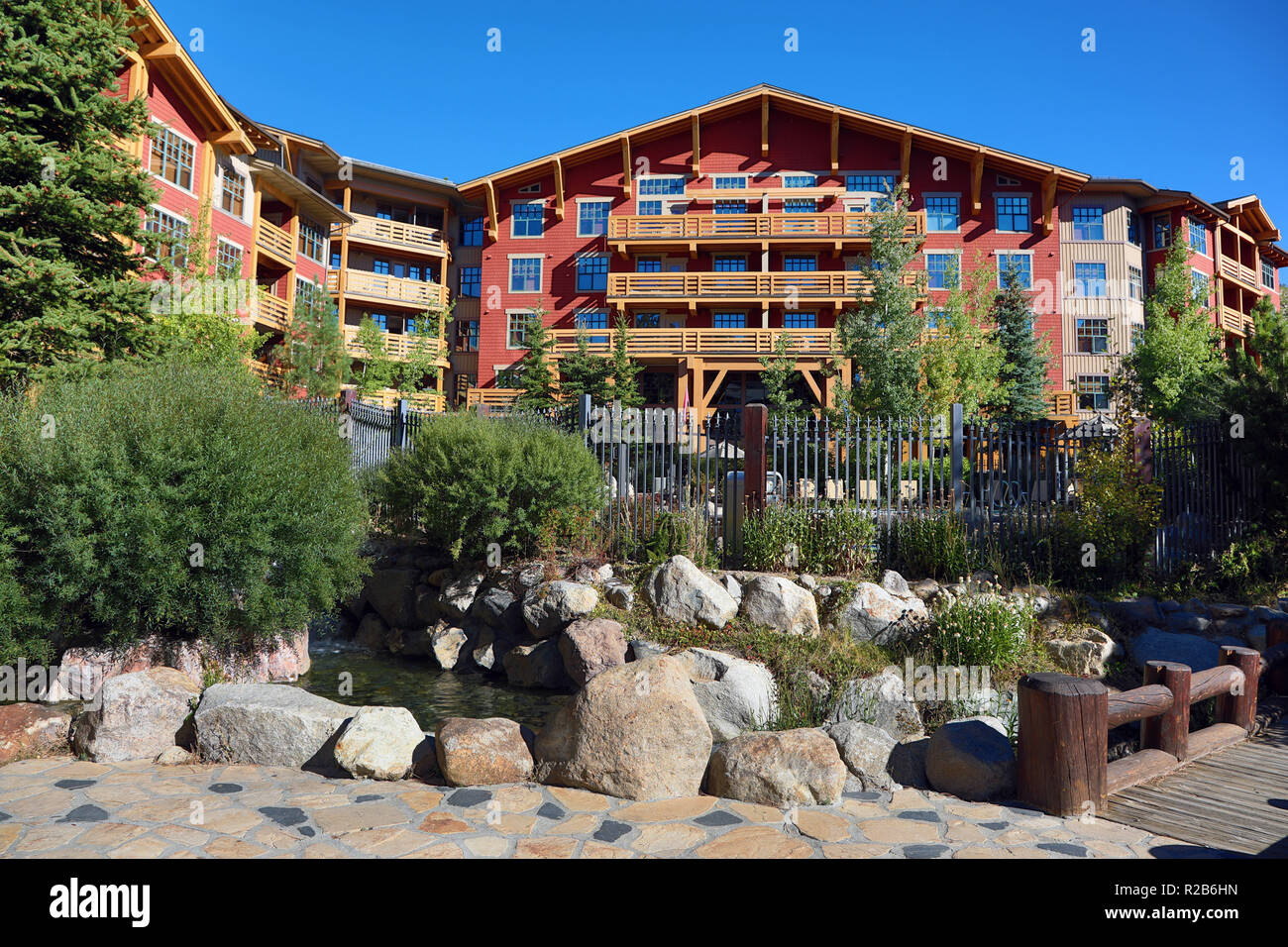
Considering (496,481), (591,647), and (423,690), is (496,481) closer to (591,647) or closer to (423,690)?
(423,690)

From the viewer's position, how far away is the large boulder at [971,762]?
18.8 ft

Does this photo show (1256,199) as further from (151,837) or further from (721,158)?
(151,837)

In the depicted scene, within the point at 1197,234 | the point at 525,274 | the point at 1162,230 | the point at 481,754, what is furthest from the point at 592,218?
the point at 481,754

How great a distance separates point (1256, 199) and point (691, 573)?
4713cm

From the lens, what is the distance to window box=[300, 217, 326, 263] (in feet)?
117

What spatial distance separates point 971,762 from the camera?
5.80 meters

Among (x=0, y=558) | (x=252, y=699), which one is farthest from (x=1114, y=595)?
(x=0, y=558)

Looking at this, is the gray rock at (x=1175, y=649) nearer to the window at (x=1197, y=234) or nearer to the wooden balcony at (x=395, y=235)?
the wooden balcony at (x=395, y=235)

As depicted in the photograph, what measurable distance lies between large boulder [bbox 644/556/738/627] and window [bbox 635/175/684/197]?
2797 cm

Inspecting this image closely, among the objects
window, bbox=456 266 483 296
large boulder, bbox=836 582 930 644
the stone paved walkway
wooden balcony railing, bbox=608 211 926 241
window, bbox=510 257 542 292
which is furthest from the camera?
window, bbox=456 266 483 296

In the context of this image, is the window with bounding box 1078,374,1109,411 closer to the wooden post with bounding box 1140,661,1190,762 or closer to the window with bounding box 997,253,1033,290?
the window with bounding box 997,253,1033,290

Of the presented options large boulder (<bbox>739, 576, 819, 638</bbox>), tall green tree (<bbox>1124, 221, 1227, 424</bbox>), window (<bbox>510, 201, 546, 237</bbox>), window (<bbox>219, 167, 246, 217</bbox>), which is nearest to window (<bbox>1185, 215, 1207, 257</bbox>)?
tall green tree (<bbox>1124, 221, 1227, 424</bbox>)

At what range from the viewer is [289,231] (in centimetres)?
3406

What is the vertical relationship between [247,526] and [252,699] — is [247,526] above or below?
above
